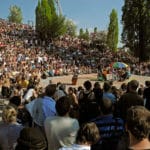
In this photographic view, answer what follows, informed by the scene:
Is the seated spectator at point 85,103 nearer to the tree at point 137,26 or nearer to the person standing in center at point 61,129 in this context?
the person standing in center at point 61,129

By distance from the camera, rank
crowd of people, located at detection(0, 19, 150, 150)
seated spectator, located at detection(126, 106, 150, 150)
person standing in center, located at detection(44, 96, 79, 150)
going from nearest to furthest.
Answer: seated spectator, located at detection(126, 106, 150, 150), crowd of people, located at detection(0, 19, 150, 150), person standing in center, located at detection(44, 96, 79, 150)

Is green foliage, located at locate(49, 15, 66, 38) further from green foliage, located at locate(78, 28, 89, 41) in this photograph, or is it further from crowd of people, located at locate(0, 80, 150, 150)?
crowd of people, located at locate(0, 80, 150, 150)

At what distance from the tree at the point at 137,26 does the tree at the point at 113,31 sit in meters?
17.1

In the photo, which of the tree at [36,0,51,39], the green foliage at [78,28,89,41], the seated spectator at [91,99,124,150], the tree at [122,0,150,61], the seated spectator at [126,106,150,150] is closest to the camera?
the seated spectator at [126,106,150,150]

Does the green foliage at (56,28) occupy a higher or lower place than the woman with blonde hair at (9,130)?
→ higher

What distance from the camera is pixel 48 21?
2426 inches

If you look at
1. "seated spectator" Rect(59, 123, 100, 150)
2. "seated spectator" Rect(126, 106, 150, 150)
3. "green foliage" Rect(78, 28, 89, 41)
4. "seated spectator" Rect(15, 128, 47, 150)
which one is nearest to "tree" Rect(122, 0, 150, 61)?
"green foliage" Rect(78, 28, 89, 41)

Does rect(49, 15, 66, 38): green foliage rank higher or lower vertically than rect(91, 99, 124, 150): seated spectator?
higher

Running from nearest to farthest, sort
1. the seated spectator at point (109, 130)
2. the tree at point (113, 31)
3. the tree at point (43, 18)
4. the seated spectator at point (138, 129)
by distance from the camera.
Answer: the seated spectator at point (138, 129), the seated spectator at point (109, 130), the tree at point (43, 18), the tree at point (113, 31)

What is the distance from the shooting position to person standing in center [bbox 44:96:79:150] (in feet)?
20.5

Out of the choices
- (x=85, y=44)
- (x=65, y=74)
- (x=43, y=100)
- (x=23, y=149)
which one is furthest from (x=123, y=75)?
(x=23, y=149)

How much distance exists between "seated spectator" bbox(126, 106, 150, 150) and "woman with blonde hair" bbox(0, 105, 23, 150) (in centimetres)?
231

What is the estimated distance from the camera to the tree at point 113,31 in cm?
7325

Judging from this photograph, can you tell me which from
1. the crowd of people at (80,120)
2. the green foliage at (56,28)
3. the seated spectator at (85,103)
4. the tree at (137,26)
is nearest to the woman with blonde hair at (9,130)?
the crowd of people at (80,120)
